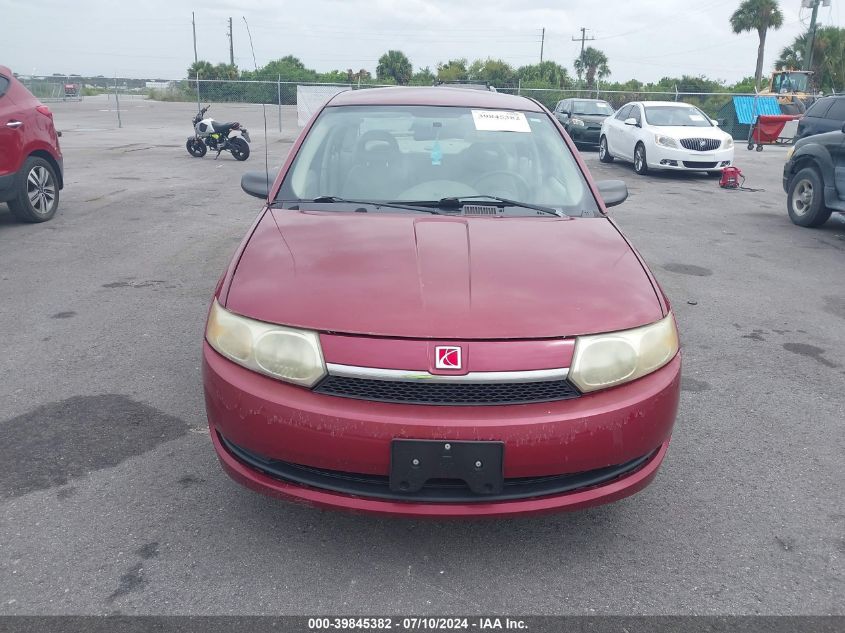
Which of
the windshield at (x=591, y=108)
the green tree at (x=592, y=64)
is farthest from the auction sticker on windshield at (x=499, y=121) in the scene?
the green tree at (x=592, y=64)

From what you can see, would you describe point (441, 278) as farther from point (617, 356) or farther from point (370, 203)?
point (370, 203)

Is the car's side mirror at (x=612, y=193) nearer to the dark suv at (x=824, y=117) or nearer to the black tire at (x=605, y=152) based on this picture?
the dark suv at (x=824, y=117)

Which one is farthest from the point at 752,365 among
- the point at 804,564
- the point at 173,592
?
the point at 173,592

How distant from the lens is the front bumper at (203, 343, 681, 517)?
2262 mm

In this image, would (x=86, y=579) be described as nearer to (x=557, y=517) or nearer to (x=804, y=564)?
(x=557, y=517)

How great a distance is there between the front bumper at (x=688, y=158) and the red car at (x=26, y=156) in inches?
436

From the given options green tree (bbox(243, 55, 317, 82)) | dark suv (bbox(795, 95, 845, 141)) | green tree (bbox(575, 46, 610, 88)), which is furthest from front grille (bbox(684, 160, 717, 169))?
green tree (bbox(575, 46, 610, 88))

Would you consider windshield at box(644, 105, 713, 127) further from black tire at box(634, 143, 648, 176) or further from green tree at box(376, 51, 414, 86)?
green tree at box(376, 51, 414, 86)

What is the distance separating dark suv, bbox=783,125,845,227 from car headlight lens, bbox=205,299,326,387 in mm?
8159

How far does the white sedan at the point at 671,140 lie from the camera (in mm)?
14664

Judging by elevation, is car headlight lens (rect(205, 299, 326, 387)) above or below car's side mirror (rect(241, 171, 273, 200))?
below

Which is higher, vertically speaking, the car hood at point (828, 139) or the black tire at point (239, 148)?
the car hood at point (828, 139)

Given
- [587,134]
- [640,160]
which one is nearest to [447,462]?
[640,160]

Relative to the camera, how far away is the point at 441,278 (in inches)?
103
